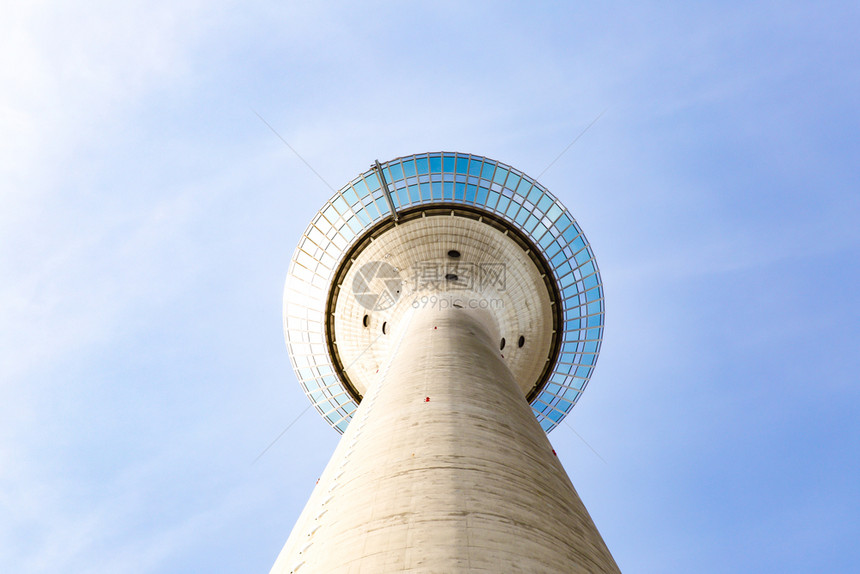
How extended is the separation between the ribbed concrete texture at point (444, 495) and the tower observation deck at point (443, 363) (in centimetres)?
3

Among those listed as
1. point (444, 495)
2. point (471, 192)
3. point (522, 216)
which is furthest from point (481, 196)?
point (444, 495)

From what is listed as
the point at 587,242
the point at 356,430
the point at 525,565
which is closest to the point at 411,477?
the point at 525,565

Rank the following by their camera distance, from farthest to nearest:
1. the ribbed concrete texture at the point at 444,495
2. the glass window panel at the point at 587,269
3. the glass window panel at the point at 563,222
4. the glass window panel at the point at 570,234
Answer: the glass window panel at the point at 587,269 → the glass window panel at the point at 570,234 → the glass window panel at the point at 563,222 → the ribbed concrete texture at the point at 444,495

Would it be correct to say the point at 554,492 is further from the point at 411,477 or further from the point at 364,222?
the point at 364,222

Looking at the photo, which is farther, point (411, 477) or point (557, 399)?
point (557, 399)

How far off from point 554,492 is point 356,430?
5.45 metres

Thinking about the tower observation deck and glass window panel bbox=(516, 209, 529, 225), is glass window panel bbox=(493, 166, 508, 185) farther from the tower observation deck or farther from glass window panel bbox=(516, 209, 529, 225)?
glass window panel bbox=(516, 209, 529, 225)

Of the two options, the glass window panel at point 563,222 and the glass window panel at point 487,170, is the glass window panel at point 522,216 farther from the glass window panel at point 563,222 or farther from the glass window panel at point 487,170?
A: the glass window panel at point 487,170

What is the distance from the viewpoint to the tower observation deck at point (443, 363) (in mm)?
8164

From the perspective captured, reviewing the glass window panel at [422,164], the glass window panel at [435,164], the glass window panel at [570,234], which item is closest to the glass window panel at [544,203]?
the glass window panel at [570,234]

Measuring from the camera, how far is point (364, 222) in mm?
29438

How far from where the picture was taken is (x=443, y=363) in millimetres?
16047

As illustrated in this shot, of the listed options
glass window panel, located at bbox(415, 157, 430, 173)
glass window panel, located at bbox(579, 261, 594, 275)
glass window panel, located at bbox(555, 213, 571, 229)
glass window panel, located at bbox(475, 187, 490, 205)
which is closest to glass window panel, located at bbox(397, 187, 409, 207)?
glass window panel, located at bbox(415, 157, 430, 173)

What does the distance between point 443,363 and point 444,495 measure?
737 centimetres
